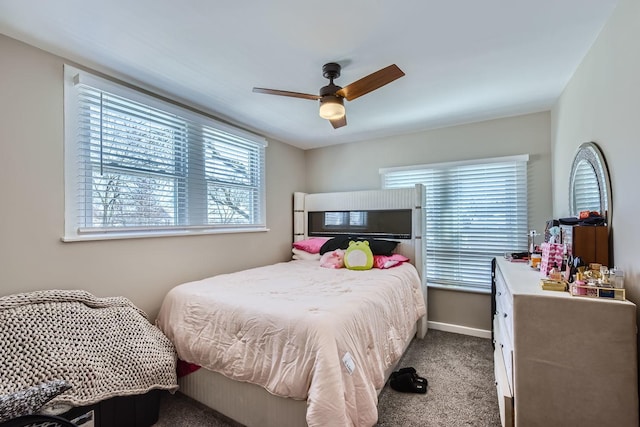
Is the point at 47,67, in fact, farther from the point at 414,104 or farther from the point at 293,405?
the point at 414,104

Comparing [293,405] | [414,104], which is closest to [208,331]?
[293,405]

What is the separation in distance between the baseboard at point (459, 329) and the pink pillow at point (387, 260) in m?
0.92

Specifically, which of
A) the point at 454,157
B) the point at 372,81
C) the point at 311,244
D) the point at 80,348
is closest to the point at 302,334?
the point at 80,348

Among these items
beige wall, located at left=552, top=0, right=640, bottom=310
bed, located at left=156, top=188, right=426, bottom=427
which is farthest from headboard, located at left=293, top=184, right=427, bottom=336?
beige wall, located at left=552, top=0, right=640, bottom=310

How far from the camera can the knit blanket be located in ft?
4.84

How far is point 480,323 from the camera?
3283mm

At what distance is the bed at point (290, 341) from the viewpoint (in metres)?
1.52

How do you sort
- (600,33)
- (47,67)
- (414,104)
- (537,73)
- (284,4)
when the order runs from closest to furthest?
(284,4) < (600,33) < (47,67) < (537,73) < (414,104)

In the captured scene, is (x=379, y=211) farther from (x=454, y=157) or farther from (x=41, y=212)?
(x=41, y=212)

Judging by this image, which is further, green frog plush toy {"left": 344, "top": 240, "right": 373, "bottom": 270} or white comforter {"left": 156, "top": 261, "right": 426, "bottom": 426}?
green frog plush toy {"left": 344, "top": 240, "right": 373, "bottom": 270}

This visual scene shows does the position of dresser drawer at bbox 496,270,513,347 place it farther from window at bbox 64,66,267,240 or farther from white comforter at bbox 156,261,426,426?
window at bbox 64,66,267,240

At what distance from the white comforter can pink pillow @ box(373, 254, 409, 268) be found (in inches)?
17.6

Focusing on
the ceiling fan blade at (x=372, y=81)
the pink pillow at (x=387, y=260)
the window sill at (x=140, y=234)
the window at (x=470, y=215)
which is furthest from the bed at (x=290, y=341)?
the ceiling fan blade at (x=372, y=81)

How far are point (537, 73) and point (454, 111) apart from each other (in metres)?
0.83
